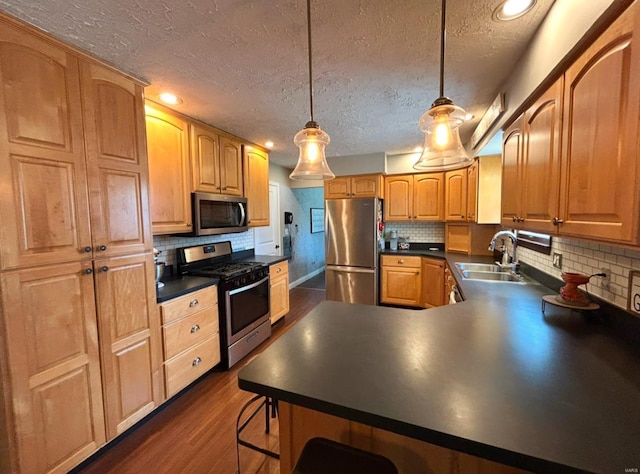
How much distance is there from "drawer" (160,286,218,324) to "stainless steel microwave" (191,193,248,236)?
55 centimetres

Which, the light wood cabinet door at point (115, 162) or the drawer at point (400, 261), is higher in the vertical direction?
the light wood cabinet door at point (115, 162)

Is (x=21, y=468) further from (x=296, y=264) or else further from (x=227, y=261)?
(x=296, y=264)

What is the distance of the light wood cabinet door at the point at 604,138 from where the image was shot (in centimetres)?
77

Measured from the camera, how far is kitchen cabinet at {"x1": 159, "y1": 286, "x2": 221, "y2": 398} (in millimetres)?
1920

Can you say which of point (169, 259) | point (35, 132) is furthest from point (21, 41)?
point (169, 259)

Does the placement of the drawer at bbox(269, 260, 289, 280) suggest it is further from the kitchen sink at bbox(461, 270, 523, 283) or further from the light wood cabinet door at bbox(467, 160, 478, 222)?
the light wood cabinet door at bbox(467, 160, 478, 222)

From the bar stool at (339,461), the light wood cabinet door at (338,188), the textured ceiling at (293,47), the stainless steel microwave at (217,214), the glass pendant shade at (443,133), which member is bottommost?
the bar stool at (339,461)

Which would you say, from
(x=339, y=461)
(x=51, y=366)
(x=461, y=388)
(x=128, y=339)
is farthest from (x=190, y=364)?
(x=461, y=388)

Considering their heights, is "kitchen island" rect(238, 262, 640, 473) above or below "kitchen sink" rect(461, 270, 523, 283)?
above

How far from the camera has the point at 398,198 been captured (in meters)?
4.02

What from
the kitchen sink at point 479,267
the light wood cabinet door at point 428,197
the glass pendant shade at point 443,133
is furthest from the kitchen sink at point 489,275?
the glass pendant shade at point 443,133

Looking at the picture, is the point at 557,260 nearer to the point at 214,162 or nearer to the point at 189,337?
the point at 189,337

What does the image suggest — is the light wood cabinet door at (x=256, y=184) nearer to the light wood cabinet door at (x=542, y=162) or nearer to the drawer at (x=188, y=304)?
the drawer at (x=188, y=304)

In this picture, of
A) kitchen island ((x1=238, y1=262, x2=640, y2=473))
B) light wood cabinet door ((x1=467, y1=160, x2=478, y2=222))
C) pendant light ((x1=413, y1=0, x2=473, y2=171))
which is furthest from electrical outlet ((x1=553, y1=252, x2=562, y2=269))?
light wood cabinet door ((x1=467, y1=160, x2=478, y2=222))
